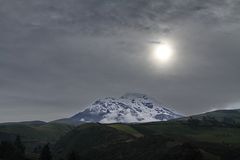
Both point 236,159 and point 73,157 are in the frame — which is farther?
point 236,159

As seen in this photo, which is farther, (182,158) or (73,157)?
(182,158)

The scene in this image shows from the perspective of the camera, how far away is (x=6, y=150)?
629 ft

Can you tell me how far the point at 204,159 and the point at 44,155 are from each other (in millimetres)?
74714

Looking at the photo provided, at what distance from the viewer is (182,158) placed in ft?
621

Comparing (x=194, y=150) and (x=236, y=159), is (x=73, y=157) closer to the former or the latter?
(x=194, y=150)

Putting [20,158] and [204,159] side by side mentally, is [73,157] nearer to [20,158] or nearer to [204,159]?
[20,158]

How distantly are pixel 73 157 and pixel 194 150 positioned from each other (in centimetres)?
5928

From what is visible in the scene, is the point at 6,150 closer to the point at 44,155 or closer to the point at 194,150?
the point at 44,155

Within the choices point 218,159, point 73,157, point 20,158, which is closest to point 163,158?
point 218,159

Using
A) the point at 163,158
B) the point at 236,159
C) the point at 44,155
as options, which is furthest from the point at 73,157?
the point at 236,159

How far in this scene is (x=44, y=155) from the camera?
195000 millimetres

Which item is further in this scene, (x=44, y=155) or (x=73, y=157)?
(x=44, y=155)

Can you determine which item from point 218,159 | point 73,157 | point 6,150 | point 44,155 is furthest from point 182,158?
point 6,150

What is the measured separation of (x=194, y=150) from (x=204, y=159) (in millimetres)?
6855
